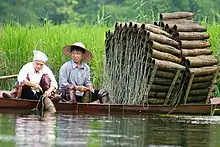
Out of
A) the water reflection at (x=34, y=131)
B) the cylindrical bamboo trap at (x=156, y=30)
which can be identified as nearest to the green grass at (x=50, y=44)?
the cylindrical bamboo trap at (x=156, y=30)

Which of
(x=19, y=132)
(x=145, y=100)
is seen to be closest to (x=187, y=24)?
(x=145, y=100)

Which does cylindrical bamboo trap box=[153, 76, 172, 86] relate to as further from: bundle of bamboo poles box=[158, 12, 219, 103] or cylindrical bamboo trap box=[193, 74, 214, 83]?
cylindrical bamboo trap box=[193, 74, 214, 83]

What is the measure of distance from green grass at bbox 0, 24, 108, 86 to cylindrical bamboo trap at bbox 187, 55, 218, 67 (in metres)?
2.91

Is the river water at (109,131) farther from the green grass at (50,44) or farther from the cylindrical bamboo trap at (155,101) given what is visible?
the green grass at (50,44)

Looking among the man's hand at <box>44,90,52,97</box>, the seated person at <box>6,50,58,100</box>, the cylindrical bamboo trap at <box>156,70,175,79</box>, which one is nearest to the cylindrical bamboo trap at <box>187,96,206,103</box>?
the cylindrical bamboo trap at <box>156,70,175,79</box>

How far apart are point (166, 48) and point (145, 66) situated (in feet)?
1.64

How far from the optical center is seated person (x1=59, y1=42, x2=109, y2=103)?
1802 cm

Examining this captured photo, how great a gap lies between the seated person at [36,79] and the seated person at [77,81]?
40 cm

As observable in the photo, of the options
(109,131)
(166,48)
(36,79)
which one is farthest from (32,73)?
(109,131)

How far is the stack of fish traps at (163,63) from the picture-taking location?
1767 centimetres

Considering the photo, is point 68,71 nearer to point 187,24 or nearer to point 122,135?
point 187,24

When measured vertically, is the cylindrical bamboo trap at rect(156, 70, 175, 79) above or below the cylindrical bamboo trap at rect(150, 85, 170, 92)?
above

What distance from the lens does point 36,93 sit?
17.7m

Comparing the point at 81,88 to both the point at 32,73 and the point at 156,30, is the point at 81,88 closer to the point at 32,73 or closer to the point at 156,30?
the point at 32,73
